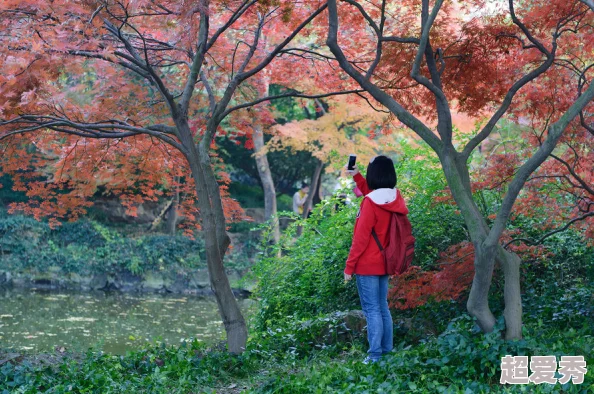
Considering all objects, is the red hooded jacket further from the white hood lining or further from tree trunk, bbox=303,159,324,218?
tree trunk, bbox=303,159,324,218

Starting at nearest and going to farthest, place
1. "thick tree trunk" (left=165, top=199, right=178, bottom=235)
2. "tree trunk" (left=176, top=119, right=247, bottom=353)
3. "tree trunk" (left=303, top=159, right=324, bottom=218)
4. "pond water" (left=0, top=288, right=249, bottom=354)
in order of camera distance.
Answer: "tree trunk" (left=176, top=119, right=247, bottom=353) < "pond water" (left=0, top=288, right=249, bottom=354) < "tree trunk" (left=303, top=159, right=324, bottom=218) < "thick tree trunk" (left=165, top=199, right=178, bottom=235)

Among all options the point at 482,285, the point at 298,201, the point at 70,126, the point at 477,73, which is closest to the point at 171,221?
the point at 298,201

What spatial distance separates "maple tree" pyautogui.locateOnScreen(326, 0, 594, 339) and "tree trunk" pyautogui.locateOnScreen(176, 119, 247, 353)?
4.90 ft

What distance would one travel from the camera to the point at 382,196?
14.6ft

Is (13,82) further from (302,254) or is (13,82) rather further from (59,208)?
(302,254)

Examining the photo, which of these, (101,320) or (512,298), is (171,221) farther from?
(512,298)

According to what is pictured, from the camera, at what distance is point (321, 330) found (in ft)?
18.5

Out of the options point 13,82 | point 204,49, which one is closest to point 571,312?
point 204,49

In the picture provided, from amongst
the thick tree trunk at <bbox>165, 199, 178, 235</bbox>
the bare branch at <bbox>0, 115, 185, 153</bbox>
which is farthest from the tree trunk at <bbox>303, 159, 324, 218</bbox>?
the bare branch at <bbox>0, 115, 185, 153</bbox>

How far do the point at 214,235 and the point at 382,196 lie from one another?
159 centimetres

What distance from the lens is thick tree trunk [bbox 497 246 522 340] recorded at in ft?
13.9

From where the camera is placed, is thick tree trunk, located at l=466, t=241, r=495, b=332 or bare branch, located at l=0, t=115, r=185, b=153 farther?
bare branch, located at l=0, t=115, r=185, b=153

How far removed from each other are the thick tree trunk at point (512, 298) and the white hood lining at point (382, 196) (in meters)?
0.83

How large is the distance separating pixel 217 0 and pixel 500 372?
3.86 meters
